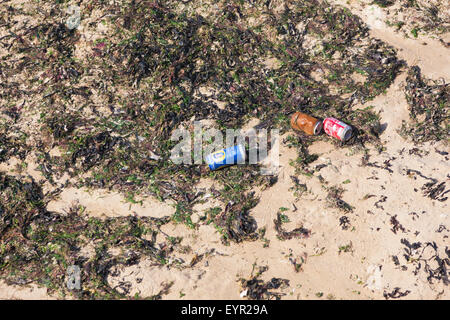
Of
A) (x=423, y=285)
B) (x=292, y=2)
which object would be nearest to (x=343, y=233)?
(x=423, y=285)

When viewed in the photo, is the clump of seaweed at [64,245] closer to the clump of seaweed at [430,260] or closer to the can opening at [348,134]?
the can opening at [348,134]

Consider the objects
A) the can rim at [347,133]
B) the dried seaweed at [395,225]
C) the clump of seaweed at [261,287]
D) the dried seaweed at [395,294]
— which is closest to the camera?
the dried seaweed at [395,294]

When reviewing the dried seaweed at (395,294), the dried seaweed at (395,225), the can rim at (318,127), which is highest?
the can rim at (318,127)

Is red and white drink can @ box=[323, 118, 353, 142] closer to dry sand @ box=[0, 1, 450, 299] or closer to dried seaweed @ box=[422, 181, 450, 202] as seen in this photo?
dry sand @ box=[0, 1, 450, 299]

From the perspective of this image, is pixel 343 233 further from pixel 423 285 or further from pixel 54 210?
pixel 54 210

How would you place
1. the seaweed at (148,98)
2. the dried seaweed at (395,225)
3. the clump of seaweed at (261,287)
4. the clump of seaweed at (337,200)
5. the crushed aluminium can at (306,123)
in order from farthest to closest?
the crushed aluminium can at (306,123) < the seaweed at (148,98) < the clump of seaweed at (337,200) < the dried seaweed at (395,225) < the clump of seaweed at (261,287)

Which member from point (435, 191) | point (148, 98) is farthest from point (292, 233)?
point (148, 98)

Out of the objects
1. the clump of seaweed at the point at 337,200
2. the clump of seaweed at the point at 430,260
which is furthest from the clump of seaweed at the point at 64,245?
the clump of seaweed at the point at 430,260
